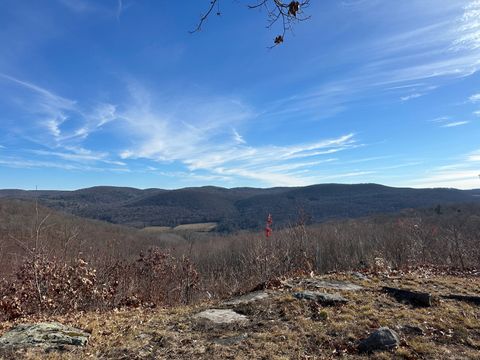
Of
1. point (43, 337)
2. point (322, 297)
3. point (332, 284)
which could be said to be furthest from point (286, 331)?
point (43, 337)

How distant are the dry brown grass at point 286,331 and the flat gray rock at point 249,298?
Answer: 263 millimetres

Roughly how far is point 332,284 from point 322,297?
5.09 feet

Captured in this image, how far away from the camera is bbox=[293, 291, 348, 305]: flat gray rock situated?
8.66m

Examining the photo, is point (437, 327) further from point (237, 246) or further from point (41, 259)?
point (237, 246)

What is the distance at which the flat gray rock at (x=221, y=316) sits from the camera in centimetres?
784

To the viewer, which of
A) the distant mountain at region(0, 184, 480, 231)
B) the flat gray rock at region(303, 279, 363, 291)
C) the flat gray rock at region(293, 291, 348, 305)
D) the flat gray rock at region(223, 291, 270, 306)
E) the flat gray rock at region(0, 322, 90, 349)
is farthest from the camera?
the distant mountain at region(0, 184, 480, 231)

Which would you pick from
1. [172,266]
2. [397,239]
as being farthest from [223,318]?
[397,239]

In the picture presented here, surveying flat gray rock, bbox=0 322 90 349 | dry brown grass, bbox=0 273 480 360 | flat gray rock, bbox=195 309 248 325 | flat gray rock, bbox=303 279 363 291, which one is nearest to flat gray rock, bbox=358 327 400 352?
dry brown grass, bbox=0 273 480 360

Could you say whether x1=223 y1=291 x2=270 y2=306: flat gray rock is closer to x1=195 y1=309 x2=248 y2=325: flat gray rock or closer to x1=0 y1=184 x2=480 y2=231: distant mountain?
x1=195 y1=309 x2=248 y2=325: flat gray rock

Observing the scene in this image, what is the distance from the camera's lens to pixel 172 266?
16.6m

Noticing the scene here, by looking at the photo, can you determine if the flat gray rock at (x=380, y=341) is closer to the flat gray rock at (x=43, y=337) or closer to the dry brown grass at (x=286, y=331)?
the dry brown grass at (x=286, y=331)

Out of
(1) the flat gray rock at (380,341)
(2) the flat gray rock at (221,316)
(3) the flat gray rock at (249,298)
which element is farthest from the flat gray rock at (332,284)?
(1) the flat gray rock at (380,341)

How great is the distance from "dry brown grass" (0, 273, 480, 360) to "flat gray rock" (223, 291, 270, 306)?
263mm

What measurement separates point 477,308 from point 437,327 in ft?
6.75
